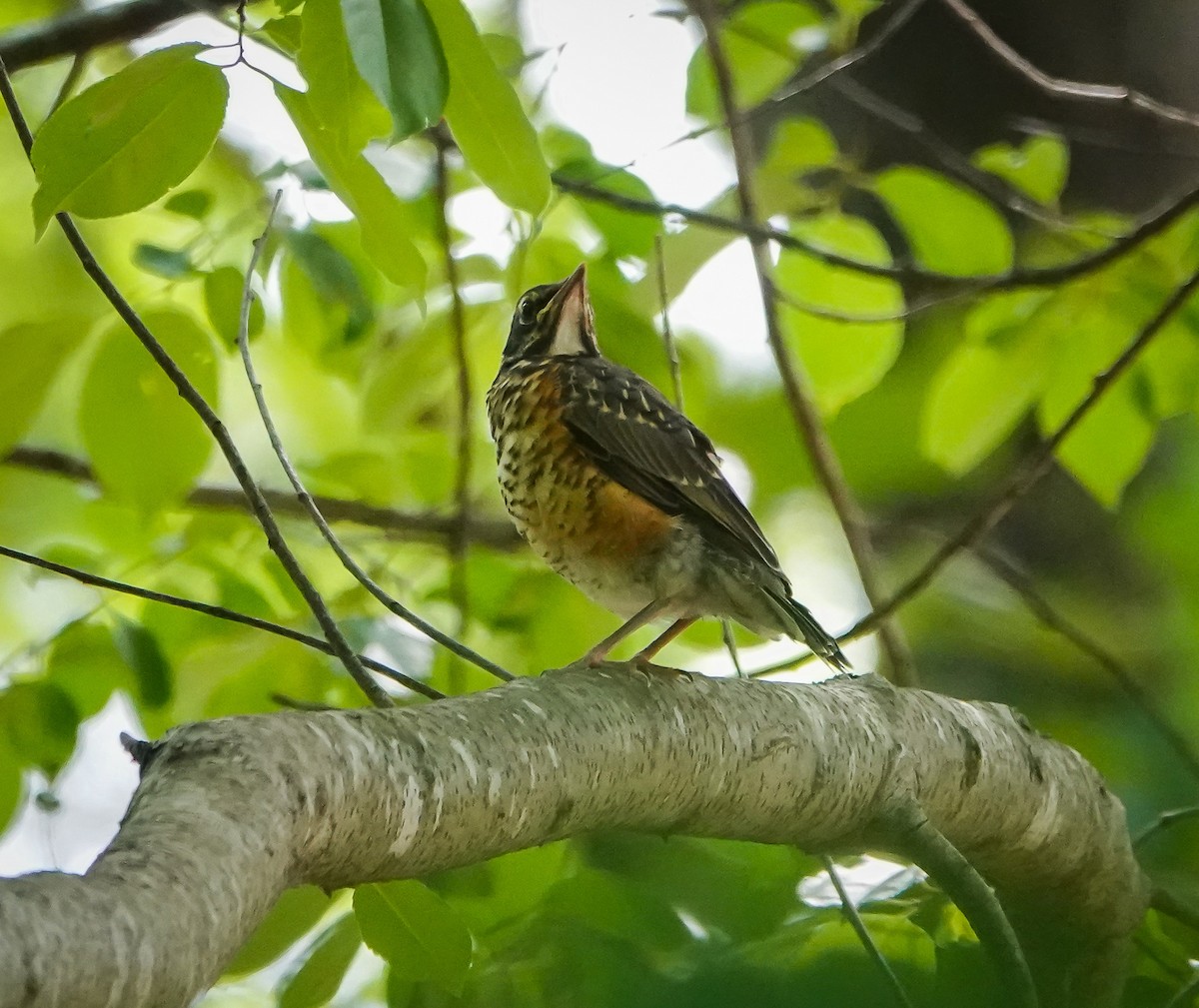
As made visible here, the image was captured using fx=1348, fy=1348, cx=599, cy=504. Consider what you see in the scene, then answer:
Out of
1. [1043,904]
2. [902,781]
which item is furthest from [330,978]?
[1043,904]

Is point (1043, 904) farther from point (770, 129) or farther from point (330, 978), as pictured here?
point (770, 129)

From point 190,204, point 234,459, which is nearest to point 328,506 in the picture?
point 190,204

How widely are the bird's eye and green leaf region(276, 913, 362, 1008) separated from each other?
1594mm

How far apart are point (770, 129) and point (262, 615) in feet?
6.89

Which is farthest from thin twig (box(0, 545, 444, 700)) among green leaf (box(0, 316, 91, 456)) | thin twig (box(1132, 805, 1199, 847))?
thin twig (box(1132, 805, 1199, 847))

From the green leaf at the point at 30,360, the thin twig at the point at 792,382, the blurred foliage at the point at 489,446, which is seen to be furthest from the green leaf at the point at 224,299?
the thin twig at the point at 792,382

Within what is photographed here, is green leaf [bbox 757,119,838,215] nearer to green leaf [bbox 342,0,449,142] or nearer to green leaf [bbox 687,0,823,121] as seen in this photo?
green leaf [bbox 687,0,823,121]

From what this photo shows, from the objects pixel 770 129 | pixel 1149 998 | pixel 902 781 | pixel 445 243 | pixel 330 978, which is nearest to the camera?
pixel 1149 998

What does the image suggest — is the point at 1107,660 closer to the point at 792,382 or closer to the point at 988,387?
the point at 988,387

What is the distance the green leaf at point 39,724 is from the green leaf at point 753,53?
1582mm

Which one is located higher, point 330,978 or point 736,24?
point 736,24

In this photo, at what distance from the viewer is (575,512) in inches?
95.7

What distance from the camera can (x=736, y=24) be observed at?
2.74 meters

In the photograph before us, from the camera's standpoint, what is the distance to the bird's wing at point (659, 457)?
7.91 ft
